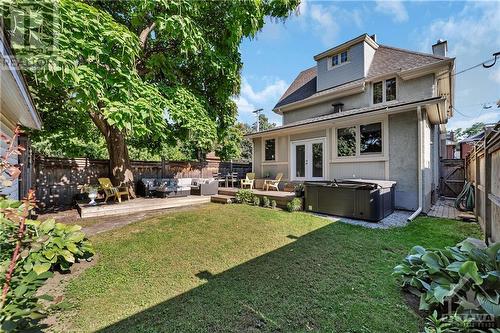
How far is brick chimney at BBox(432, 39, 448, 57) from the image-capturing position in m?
11.7

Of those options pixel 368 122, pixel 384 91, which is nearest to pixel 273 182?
pixel 368 122

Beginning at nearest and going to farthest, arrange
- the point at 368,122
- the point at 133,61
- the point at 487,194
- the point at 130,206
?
the point at 487,194, the point at 133,61, the point at 130,206, the point at 368,122

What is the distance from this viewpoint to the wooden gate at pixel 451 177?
12070 millimetres

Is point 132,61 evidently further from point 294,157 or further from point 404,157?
point 404,157

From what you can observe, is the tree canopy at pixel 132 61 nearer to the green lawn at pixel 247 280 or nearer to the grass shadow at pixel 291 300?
the green lawn at pixel 247 280

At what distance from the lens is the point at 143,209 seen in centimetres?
820

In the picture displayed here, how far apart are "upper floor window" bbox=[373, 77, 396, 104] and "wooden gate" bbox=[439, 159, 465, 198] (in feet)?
19.5

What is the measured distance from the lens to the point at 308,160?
10.2 m

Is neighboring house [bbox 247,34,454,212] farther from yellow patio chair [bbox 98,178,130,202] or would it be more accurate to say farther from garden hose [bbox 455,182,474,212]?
yellow patio chair [bbox 98,178,130,202]

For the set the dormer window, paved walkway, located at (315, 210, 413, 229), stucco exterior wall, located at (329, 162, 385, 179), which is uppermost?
the dormer window

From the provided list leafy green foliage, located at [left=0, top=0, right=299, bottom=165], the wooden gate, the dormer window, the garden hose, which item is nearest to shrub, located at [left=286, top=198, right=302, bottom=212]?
leafy green foliage, located at [left=0, top=0, right=299, bottom=165]

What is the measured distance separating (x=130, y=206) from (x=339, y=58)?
41.2 feet

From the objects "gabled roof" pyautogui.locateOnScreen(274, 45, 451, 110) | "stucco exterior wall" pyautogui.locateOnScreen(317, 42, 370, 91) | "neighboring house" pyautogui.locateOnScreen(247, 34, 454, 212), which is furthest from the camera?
"stucco exterior wall" pyautogui.locateOnScreen(317, 42, 370, 91)

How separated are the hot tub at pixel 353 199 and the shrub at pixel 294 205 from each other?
25 centimetres
